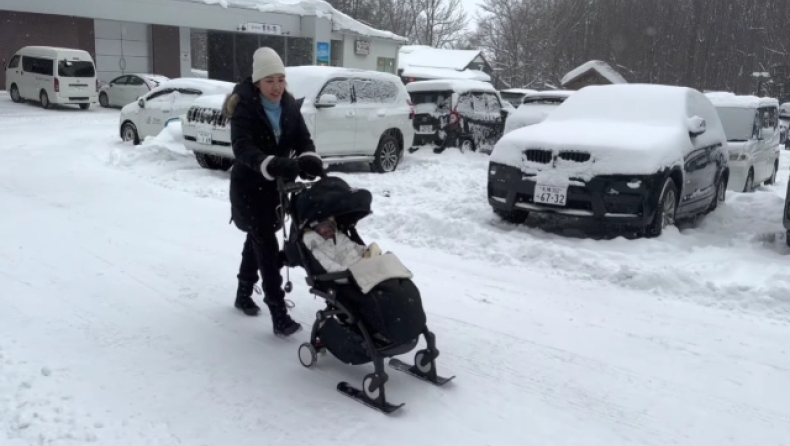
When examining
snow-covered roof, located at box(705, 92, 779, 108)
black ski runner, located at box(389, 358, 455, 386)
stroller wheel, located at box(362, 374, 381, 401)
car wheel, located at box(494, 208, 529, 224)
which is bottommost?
black ski runner, located at box(389, 358, 455, 386)

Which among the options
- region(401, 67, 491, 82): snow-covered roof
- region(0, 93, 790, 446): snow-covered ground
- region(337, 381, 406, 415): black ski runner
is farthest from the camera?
region(401, 67, 491, 82): snow-covered roof

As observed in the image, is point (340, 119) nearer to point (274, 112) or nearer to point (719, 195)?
point (719, 195)

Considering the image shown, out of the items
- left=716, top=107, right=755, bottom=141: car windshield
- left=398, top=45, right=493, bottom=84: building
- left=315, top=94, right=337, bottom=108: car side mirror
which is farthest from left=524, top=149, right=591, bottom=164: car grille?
left=398, top=45, right=493, bottom=84: building

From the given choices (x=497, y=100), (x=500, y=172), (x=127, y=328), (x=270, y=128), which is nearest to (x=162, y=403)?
(x=127, y=328)

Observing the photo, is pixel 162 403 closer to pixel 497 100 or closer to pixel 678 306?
pixel 678 306

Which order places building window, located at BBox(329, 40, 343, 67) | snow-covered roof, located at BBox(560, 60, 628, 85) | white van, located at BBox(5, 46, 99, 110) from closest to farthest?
white van, located at BBox(5, 46, 99, 110)
building window, located at BBox(329, 40, 343, 67)
snow-covered roof, located at BBox(560, 60, 628, 85)

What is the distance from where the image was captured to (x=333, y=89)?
1136 cm

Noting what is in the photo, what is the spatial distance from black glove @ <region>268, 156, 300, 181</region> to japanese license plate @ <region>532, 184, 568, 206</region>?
3.62m

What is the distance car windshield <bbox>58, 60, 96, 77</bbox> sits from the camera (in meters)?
23.7

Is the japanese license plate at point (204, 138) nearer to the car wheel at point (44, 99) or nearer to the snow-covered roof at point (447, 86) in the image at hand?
the snow-covered roof at point (447, 86)

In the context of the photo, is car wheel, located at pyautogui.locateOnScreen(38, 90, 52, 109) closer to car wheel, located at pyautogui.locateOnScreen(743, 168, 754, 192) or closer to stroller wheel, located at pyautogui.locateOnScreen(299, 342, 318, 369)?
car wheel, located at pyautogui.locateOnScreen(743, 168, 754, 192)

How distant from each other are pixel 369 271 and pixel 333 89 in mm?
8181

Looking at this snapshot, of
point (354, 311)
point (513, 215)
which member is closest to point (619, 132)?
point (513, 215)

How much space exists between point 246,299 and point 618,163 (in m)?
3.95
